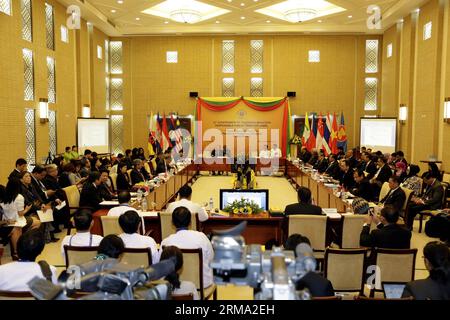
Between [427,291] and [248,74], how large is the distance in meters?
15.4

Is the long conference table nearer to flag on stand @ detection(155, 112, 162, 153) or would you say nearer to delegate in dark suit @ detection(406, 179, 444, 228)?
delegate in dark suit @ detection(406, 179, 444, 228)

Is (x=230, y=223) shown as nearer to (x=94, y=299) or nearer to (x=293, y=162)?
(x=94, y=299)

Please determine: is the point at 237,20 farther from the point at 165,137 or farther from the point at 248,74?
the point at 165,137

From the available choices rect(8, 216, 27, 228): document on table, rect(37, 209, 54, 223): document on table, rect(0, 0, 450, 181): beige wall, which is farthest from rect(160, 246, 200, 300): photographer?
rect(0, 0, 450, 181): beige wall

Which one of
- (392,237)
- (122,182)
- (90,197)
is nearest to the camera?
(392,237)

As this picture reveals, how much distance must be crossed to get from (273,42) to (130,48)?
5.55 metres

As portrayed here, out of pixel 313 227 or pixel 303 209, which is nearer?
pixel 313 227

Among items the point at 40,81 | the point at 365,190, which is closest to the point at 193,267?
the point at 365,190

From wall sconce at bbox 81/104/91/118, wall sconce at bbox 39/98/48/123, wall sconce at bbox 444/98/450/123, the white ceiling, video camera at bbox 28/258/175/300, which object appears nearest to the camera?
video camera at bbox 28/258/175/300

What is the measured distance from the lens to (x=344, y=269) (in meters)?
3.91

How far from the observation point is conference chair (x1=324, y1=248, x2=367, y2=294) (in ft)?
12.7

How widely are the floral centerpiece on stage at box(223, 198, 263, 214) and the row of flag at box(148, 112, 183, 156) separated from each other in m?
10.1

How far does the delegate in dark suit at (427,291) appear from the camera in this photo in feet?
8.03

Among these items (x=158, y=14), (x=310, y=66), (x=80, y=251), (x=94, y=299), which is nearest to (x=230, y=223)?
(x=80, y=251)
